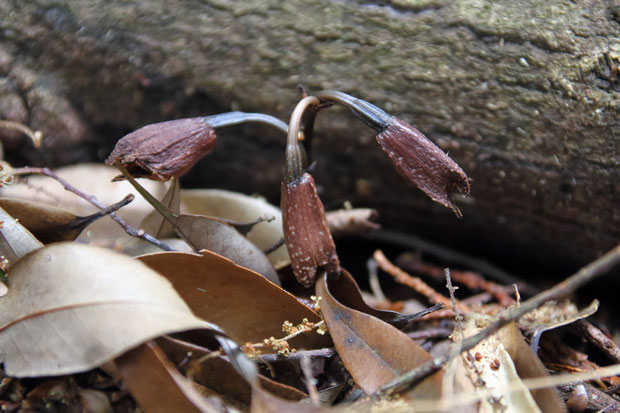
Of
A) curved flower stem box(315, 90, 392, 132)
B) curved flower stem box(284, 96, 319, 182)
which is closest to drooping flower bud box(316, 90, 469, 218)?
curved flower stem box(315, 90, 392, 132)

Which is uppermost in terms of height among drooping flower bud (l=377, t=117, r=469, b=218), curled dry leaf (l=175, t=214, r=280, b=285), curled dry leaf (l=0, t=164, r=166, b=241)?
drooping flower bud (l=377, t=117, r=469, b=218)

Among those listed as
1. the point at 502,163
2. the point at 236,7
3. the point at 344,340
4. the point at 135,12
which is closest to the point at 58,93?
the point at 135,12

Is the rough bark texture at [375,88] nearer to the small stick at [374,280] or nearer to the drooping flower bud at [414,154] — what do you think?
the small stick at [374,280]

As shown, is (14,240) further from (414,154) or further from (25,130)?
(414,154)

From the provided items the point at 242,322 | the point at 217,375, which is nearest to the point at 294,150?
the point at 242,322

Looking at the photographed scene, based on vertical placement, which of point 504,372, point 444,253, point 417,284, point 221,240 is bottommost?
point 444,253

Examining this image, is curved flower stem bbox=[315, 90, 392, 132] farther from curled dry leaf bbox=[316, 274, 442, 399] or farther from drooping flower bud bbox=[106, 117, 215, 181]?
curled dry leaf bbox=[316, 274, 442, 399]
